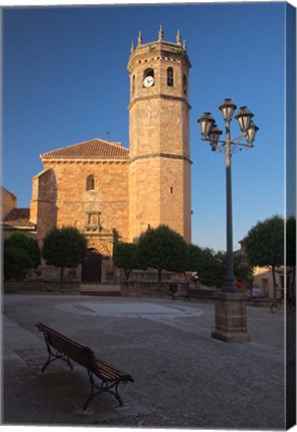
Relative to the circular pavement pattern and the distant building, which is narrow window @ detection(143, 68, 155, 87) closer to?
the distant building

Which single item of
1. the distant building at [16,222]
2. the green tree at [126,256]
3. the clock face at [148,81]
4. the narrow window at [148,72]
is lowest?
the green tree at [126,256]

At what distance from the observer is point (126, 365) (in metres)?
5.96

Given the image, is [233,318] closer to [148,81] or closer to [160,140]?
[160,140]

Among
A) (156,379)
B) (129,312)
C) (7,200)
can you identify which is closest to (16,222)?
(7,200)

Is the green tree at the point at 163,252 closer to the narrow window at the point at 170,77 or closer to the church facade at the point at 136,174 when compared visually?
the church facade at the point at 136,174

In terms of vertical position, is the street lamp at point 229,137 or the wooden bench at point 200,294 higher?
the street lamp at point 229,137

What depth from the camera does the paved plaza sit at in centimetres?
382

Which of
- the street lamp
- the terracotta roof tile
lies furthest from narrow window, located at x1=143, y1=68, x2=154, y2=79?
the street lamp

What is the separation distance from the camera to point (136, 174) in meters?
26.9

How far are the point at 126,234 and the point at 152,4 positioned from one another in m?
26.0

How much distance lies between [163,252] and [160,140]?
8.46m

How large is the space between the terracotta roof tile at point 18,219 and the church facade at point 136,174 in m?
0.47

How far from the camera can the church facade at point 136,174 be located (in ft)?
85.7

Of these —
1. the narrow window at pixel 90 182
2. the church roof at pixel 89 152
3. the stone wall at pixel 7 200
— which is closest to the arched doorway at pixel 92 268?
the narrow window at pixel 90 182
